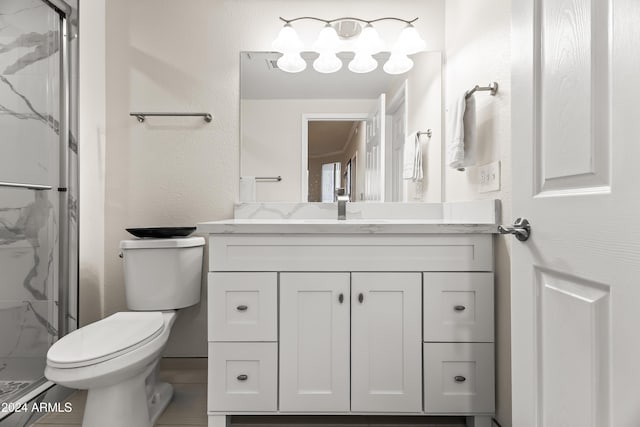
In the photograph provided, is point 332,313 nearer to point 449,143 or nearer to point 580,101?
point 449,143

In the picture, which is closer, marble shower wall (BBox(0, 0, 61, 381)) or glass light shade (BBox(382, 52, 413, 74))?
marble shower wall (BBox(0, 0, 61, 381))

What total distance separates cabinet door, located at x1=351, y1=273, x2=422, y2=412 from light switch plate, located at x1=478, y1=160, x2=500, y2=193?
49 cm

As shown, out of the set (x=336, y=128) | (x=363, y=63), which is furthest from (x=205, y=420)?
(x=363, y=63)

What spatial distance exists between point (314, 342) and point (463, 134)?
1.11 m

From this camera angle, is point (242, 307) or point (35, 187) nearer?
point (242, 307)

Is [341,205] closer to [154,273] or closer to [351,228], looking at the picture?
[351,228]

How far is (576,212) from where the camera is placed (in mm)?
738

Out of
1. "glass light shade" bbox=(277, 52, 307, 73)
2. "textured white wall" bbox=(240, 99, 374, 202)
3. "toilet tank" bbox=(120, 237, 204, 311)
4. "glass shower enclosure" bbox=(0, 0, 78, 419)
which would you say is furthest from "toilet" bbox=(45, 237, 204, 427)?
"glass light shade" bbox=(277, 52, 307, 73)

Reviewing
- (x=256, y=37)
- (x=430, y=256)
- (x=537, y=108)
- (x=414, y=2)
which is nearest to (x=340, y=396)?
(x=430, y=256)

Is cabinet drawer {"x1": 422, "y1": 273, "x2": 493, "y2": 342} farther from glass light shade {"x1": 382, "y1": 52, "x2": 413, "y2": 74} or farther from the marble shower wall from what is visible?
the marble shower wall

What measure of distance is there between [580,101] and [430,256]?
0.83 meters

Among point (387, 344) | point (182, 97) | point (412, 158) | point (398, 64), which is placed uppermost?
point (398, 64)

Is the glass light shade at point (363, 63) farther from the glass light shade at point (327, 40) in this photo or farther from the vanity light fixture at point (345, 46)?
the glass light shade at point (327, 40)

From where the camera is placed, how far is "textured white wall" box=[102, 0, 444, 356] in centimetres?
205
